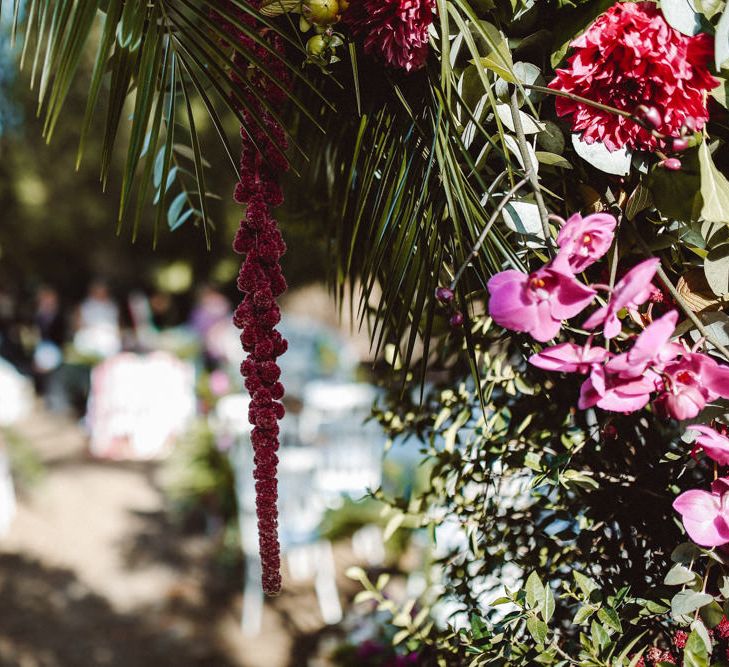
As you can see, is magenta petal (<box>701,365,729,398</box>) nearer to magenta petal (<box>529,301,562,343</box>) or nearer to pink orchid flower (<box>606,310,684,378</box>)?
pink orchid flower (<box>606,310,684,378</box>)

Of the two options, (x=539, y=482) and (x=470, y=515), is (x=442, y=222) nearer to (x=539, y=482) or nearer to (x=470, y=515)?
(x=539, y=482)

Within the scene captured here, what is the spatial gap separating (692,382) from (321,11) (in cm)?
52

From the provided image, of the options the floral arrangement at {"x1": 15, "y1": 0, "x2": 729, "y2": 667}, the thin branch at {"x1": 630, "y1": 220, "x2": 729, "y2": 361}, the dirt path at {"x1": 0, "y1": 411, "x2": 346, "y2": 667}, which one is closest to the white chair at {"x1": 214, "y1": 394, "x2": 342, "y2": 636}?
the dirt path at {"x1": 0, "y1": 411, "x2": 346, "y2": 667}

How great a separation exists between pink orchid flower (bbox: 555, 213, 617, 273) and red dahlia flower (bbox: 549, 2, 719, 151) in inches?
3.7

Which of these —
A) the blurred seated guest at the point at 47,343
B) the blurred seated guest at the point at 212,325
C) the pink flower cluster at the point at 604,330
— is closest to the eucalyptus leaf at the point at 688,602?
the pink flower cluster at the point at 604,330

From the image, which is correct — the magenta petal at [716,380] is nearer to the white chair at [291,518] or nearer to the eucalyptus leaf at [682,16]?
the eucalyptus leaf at [682,16]

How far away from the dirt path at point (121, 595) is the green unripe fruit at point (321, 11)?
9.78ft

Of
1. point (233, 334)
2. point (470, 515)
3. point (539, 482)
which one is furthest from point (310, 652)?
point (233, 334)

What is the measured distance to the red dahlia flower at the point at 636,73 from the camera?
1.98 feet

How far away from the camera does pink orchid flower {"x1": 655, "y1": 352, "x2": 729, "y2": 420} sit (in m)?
0.59

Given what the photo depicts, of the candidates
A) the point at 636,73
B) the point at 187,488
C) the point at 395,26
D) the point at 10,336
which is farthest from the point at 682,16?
the point at 10,336

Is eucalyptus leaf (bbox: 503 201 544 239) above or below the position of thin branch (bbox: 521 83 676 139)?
below

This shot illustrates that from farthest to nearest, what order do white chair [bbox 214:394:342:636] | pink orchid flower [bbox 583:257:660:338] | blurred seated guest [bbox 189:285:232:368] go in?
blurred seated guest [bbox 189:285:232:368], white chair [bbox 214:394:342:636], pink orchid flower [bbox 583:257:660:338]

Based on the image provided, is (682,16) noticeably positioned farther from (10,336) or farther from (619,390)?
(10,336)
